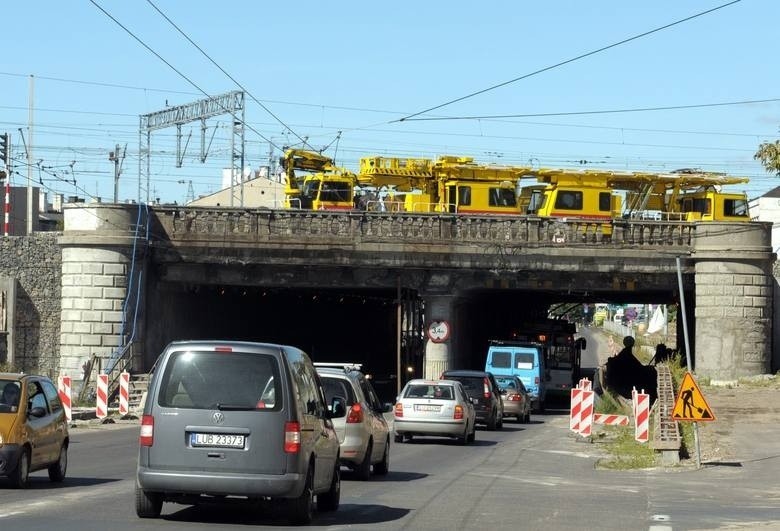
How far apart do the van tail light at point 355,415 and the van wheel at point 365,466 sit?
468mm

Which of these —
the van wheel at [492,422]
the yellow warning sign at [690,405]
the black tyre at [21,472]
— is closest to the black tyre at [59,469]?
the black tyre at [21,472]

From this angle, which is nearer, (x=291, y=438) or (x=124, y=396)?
(x=291, y=438)

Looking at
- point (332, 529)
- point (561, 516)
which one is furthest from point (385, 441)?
point (332, 529)

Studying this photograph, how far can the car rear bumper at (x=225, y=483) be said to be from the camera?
1333cm

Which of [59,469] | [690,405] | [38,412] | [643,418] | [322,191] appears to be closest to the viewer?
[38,412]

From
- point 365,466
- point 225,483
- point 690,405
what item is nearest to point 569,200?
point 690,405

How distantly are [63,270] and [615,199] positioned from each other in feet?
77.9

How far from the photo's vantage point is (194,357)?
13570 mm

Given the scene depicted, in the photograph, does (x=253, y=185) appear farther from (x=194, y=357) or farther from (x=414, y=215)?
(x=194, y=357)

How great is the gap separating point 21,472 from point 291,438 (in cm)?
511

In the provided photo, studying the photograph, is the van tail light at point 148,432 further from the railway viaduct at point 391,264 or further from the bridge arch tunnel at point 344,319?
the bridge arch tunnel at point 344,319

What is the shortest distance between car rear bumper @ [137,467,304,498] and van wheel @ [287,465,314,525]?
0.32 meters

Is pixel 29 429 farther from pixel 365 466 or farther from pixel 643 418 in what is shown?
pixel 643 418

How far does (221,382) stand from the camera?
13.6m
